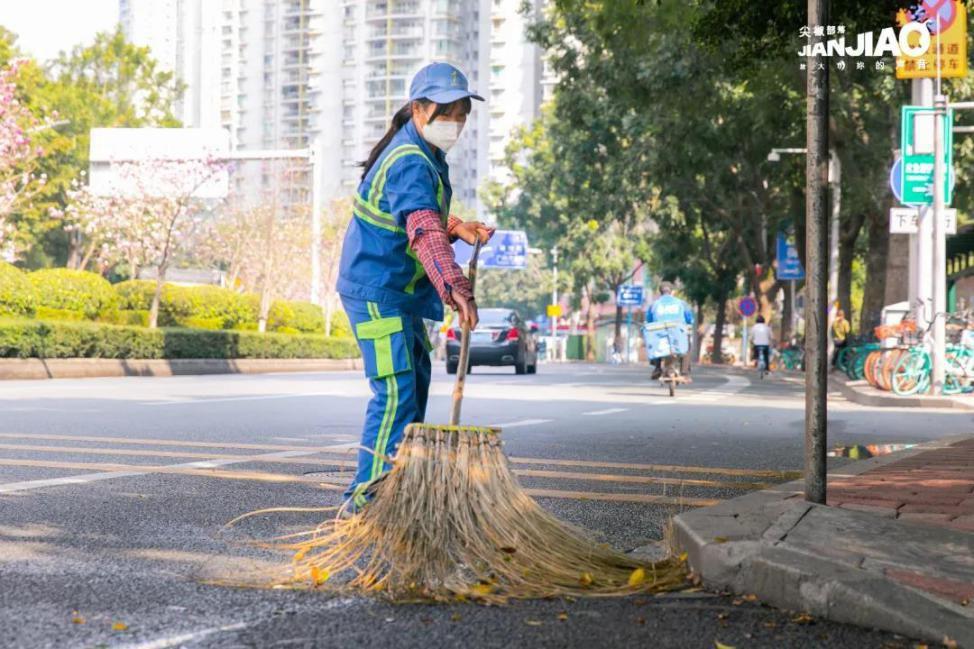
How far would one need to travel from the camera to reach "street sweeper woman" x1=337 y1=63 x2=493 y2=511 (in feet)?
17.3

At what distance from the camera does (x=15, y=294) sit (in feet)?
86.8

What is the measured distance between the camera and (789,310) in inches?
1875

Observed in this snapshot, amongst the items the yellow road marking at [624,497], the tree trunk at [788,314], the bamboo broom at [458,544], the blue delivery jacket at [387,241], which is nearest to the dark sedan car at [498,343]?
the tree trunk at [788,314]

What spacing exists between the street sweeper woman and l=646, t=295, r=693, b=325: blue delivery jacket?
1585 centimetres

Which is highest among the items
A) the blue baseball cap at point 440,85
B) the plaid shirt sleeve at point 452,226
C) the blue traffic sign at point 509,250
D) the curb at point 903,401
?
the blue traffic sign at point 509,250

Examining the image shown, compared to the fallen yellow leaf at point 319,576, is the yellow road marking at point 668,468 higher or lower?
lower

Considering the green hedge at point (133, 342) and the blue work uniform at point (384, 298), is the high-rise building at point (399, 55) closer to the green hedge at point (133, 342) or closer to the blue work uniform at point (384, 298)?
the green hedge at point (133, 342)

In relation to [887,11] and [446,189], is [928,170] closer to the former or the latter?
[887,11]

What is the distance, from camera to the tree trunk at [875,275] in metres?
31.3

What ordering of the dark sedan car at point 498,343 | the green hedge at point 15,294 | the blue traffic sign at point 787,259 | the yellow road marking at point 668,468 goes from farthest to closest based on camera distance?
1. the blue traffic sign at point 787,259
2. the dark sedan car at point 498,343
3. the green hedge at point 15,294
4. the yellow road marking at point 668,468

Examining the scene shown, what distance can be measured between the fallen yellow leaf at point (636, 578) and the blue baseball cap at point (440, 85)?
1822 mm

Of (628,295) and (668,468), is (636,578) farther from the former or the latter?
(628,295)

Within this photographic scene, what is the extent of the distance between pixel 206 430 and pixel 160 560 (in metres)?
6.41

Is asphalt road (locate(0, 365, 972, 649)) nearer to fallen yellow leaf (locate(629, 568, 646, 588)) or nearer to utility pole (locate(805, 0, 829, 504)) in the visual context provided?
fallen yellow leaf (locate(629, 568, 646, 588))
